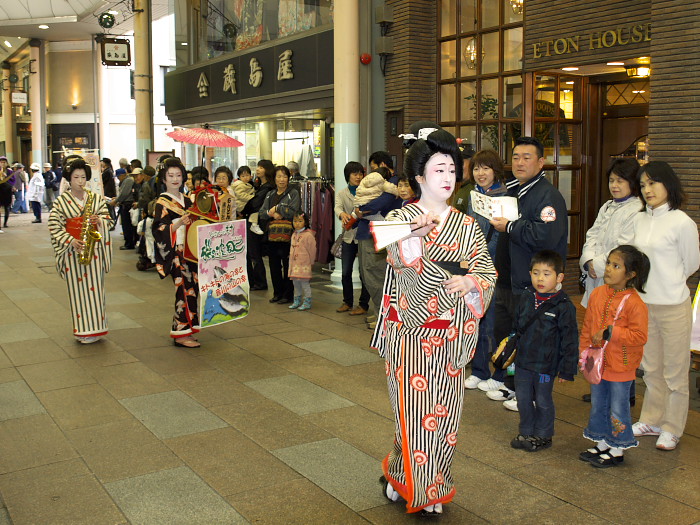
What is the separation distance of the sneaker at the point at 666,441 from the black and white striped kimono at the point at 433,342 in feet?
5.44

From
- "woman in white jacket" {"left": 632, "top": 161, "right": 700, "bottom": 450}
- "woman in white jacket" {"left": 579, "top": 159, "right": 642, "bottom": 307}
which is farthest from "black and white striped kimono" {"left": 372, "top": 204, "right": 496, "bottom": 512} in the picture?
"woman in white jacket" {"left": 579, "top": 159, "right": 642, "bottom": 307}

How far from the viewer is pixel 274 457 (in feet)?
14.9

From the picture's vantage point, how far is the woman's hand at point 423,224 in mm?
3521

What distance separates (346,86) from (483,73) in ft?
6.21

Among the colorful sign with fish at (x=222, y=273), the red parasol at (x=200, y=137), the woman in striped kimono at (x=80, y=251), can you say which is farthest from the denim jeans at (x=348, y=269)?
the woman in striped kimono at (x=80, y=251)

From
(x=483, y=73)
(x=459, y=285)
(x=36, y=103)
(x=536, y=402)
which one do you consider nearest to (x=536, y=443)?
(x=536, y=402)

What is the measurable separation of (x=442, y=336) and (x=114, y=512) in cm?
187

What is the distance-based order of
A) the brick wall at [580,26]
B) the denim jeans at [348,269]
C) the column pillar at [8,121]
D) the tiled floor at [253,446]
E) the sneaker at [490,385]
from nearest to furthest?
the tiled floor at [253,446] → the sneaker at [490,385] → the brick wall at [580,26] → the denim jeans at [348,269] → the column pillar at [8,121]

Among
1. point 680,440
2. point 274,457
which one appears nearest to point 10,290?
point 274,457

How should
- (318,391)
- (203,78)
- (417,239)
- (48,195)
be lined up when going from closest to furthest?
(417,239)
(318,391)
(203,78)
(48,195)

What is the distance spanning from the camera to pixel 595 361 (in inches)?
174

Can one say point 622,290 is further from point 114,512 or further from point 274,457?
point 114,512

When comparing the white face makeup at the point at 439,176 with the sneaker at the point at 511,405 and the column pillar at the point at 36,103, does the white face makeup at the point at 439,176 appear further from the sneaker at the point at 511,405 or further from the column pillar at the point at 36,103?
the column pillar at the point at 36,103

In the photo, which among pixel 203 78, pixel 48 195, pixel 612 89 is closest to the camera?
pixel 612 89
